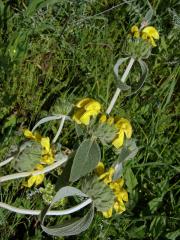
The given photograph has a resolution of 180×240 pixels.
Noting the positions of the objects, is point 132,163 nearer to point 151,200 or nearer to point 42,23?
point 151,200

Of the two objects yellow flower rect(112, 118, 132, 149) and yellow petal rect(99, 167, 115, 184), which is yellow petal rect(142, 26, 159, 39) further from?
yellow petal rect(99, 167, 115, 184)

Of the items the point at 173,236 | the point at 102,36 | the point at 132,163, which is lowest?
the point at 173,236

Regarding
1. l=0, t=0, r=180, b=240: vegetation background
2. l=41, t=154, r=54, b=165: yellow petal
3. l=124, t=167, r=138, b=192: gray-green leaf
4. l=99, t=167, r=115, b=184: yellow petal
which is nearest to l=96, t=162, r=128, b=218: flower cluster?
l=99, t=167, r=115, b=184: yellow petal

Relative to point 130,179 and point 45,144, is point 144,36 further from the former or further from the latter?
point 130,179

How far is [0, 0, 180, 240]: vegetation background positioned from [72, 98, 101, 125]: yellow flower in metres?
0.40

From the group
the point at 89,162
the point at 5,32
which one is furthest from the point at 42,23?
the point at 89,162

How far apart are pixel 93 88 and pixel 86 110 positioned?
668 millimetres

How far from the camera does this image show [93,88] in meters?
1.57

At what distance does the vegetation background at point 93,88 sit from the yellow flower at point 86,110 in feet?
1.33

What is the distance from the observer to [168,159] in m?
1.47

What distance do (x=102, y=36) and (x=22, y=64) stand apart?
322 mm

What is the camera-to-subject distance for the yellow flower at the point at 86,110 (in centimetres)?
91

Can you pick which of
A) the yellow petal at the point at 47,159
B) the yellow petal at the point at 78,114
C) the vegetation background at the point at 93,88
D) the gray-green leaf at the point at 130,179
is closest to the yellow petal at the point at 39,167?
the yellow petal at the point at 47,159

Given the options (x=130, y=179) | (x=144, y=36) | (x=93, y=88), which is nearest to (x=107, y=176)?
(x=144, y=36)
